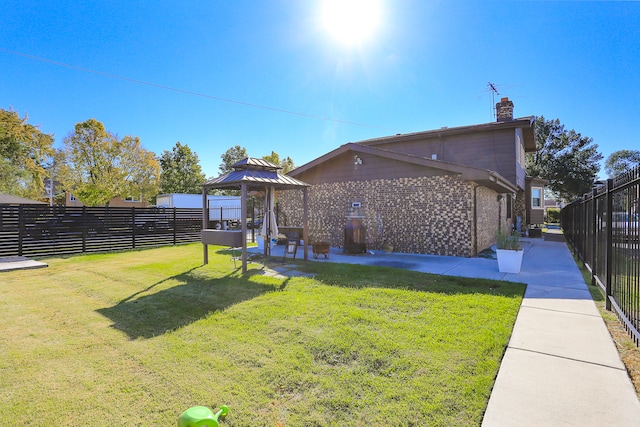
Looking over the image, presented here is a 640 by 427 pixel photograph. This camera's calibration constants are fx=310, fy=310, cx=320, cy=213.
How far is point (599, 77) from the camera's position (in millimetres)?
14711

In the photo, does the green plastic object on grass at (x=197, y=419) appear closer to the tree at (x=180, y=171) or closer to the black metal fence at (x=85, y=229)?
the black metal fence at (x=85, y=229)

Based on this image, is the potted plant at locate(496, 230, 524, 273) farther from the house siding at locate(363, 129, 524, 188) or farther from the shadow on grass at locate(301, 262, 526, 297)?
the house siding at locate(363, 129, 524, 188)

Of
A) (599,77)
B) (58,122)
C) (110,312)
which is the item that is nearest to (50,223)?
(110,312)

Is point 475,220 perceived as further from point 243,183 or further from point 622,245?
point 243,183

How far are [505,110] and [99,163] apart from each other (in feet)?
94.6

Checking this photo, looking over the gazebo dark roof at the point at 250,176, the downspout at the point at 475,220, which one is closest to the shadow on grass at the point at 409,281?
the gazebo dark roof at the point at 250,176

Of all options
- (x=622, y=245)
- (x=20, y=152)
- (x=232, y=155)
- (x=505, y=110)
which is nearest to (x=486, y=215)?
(x=505, y=110)

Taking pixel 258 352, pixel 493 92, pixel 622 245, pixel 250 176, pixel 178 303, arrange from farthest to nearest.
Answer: pixel 493 92, pixel 250 176, pixel 178 303, pixel 622 245, pixel 258 352

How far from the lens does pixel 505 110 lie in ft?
52.8

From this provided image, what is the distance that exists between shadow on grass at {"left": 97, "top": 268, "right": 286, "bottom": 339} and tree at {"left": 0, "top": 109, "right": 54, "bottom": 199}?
89.7 ft

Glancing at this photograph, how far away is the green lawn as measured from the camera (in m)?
2.35

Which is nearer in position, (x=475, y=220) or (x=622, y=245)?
(x=622, y=245)

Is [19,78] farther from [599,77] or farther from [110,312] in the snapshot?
[599,77]

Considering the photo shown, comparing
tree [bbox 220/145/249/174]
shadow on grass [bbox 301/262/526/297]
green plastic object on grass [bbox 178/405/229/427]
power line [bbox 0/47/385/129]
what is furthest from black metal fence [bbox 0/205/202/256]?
tree [bbox 220/145/249/174]
